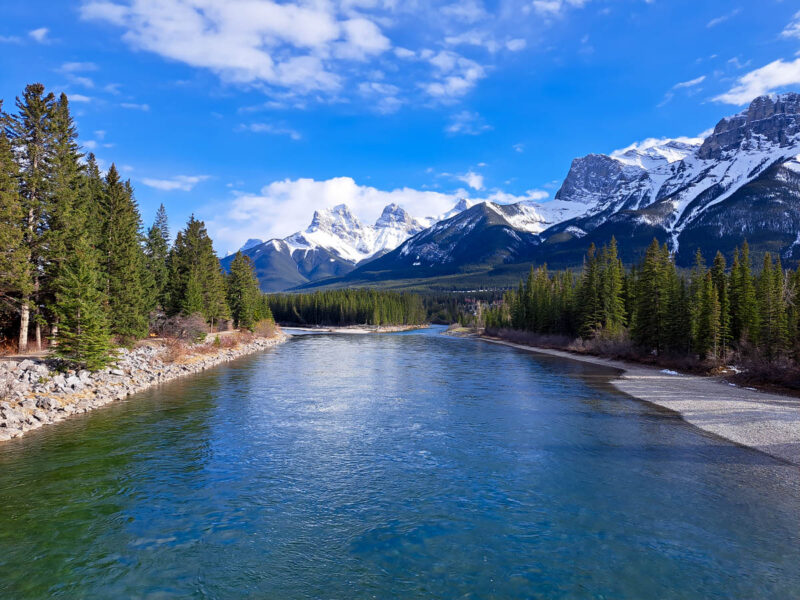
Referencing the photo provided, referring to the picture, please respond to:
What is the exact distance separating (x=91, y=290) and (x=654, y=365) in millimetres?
57794

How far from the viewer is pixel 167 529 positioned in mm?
12547

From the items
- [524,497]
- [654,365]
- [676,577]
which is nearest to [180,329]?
[524,497]

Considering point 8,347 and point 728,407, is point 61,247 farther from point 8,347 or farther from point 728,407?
point 728,407

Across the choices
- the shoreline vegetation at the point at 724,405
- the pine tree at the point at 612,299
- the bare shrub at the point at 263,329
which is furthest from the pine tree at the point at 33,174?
the pine tree at the point at 612,299

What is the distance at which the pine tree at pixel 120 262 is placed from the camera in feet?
128

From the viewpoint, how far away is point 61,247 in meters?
32.3

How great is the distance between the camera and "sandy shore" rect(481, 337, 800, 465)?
22656 millimetres

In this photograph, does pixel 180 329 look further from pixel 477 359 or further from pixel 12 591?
pixel 12 591

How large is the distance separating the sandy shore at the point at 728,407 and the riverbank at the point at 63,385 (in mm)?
34468

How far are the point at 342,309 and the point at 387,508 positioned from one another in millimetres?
145549

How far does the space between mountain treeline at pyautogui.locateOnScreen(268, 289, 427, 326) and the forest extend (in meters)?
88.4

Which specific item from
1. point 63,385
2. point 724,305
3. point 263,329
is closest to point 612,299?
point 724,305

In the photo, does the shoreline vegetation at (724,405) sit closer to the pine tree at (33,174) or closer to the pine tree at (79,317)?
the pine tree at (79,317)

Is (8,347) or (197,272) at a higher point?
(197,272)
